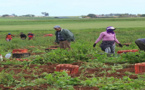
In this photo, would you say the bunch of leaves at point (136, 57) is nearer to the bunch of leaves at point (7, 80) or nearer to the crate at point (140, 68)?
the crate at point (140, 68)

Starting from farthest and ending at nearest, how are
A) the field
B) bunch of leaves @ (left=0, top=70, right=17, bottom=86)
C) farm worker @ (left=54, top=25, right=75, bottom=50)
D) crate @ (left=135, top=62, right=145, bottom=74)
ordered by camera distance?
farm worker @ (left=54, top=25, right=75, bottom=50) < crate @ (left=135, top=62, right=145, bottom=74) < bunch of leaves @ (left=0, top=70, right=17, bottom=86) < the field

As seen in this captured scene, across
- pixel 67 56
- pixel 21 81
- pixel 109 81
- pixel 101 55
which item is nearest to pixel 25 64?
pixel 67 56

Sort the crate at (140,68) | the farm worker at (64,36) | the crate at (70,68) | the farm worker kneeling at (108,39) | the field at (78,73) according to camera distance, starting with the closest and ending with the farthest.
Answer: the field at (78,73) < the crate at (140,68) < the crate at (70,68) < the farm worker kneeling at (108,39) < the farm worker at (64,36)

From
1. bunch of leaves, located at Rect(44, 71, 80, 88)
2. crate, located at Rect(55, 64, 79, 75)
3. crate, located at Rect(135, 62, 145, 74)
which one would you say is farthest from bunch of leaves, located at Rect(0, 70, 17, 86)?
crate, located at Rect(135, 62, 145, 74)

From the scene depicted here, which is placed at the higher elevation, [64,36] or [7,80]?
[64,36]

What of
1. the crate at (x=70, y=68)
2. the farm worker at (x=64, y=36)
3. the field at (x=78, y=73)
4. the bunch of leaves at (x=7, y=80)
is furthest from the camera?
the farm worker at (x=64, y=36)

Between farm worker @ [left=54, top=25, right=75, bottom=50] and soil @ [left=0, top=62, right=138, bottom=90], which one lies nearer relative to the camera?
soil @ [left=0, top=62, right=138, bottom=90]

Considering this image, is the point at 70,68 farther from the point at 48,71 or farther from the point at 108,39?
the point at 108,39

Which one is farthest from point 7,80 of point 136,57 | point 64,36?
point 64,36

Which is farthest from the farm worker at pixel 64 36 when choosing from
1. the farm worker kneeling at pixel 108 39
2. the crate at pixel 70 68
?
the crate at pixel 70 68

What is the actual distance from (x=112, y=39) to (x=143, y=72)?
385 cm

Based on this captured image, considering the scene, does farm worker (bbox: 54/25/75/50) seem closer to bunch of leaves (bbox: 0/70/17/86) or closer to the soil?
the soil

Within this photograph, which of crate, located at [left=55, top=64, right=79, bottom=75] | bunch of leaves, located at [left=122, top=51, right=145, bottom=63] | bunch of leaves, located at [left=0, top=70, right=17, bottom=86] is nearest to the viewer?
bunch of leaves, located at [left=0, top=70, right=17, bottom=86]

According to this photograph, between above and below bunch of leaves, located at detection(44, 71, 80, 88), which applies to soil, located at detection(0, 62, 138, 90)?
below
